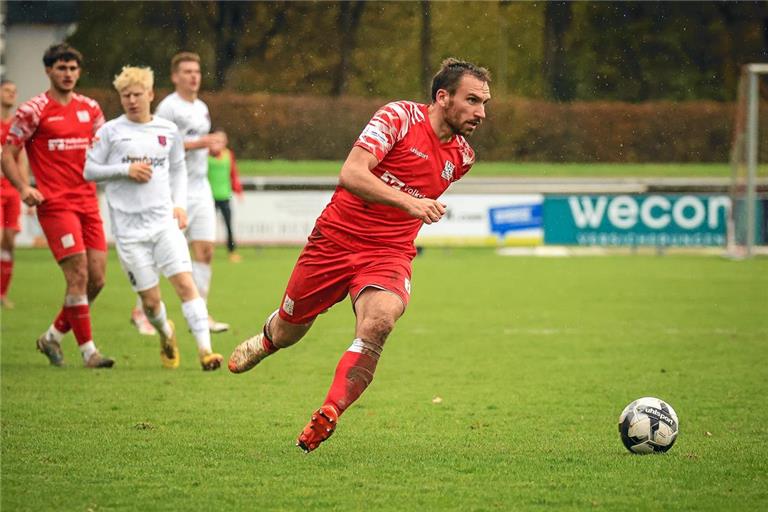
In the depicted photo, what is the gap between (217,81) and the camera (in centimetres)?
4006

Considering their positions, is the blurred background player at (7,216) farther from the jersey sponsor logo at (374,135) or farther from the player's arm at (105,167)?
the jersey sponsor logo at (374,135)

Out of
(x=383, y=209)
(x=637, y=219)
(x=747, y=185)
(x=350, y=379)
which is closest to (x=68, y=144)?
(x=383, y=209)

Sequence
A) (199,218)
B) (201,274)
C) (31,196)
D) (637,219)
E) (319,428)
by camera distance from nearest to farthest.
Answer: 1. (319,428)
2. (31,196)
3. (199,218)
4. (201,274)
5. (637,219)

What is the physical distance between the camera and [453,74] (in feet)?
22.4

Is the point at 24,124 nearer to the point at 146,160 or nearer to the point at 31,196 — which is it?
the point at 31,196

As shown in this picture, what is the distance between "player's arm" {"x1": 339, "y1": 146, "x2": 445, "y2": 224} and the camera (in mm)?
6367

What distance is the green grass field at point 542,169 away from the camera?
35625mm

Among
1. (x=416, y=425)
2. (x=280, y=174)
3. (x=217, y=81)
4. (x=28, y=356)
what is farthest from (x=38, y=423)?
(x=217, y=81)

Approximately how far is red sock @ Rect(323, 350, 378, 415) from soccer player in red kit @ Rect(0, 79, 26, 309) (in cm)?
861

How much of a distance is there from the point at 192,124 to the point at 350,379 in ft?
20.3

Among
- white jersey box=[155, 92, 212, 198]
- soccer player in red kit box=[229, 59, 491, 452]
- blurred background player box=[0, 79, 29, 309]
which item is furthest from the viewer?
blurred background player box=[0, 79, 29, 309]

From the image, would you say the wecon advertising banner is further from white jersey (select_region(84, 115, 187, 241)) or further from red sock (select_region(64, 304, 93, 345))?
red sock (select_region(64, 304, 93, 345))

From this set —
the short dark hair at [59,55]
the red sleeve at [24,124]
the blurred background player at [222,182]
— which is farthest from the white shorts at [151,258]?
the blurred background player at [222,182]

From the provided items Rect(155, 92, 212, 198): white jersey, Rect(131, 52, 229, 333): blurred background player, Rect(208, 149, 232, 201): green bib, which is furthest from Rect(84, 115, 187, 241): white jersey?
Rect(208, 149, 232, 201): green bib
